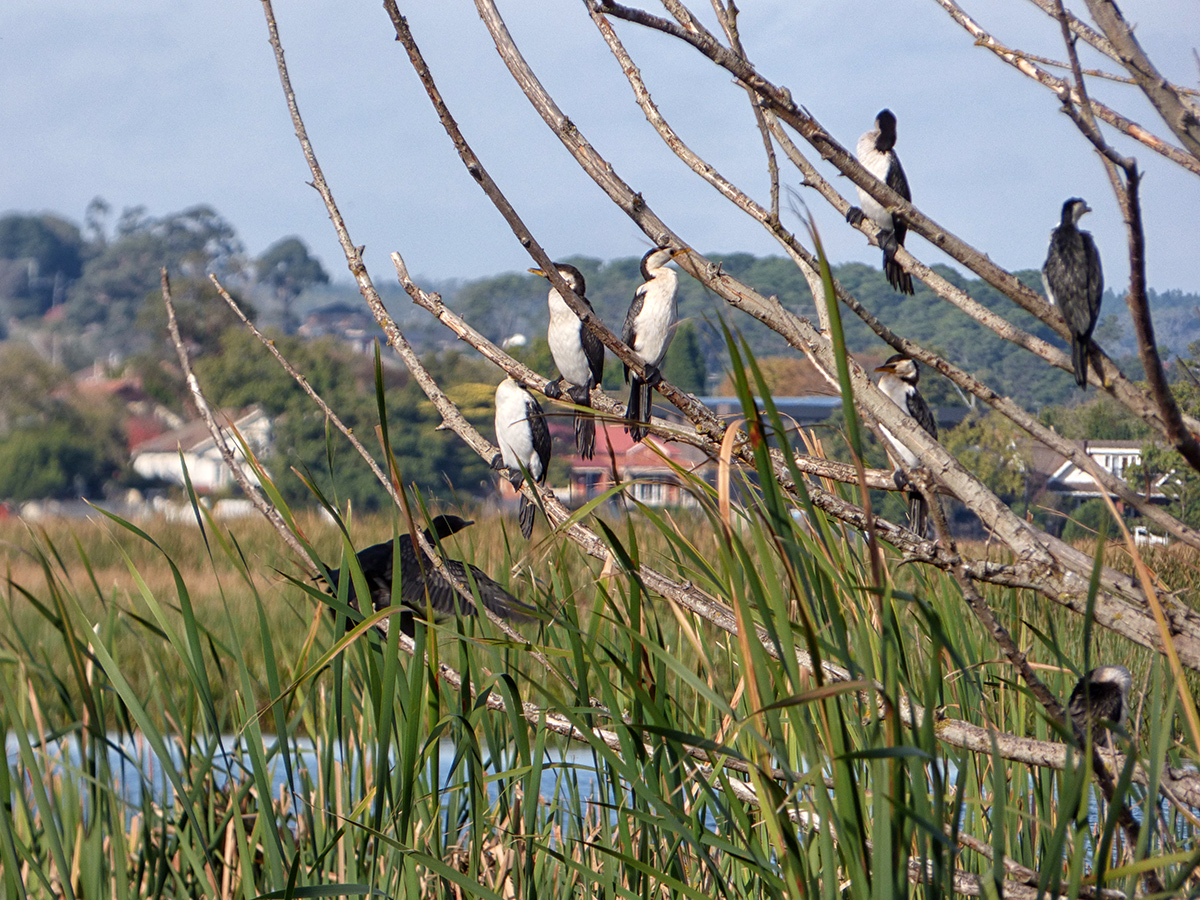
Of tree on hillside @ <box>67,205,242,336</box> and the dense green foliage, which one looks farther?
tree on hillside @ <box>67,205,242,336</box>

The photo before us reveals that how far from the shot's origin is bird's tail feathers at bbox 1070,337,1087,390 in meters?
1.71

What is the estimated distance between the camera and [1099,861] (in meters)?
0.90

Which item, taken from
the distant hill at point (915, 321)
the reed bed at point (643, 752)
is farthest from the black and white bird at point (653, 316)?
the distant hill at point (915, 321)

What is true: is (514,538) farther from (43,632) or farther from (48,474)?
(48,474)

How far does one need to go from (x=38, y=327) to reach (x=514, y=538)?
410ft

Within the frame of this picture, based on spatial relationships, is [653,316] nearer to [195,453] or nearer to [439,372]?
[439,372]

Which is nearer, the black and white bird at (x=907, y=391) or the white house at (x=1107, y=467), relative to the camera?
the white house at (x=1107, y=467)

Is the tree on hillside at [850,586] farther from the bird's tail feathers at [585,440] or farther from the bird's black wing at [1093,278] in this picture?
the bird's tail feathers at [585,440]

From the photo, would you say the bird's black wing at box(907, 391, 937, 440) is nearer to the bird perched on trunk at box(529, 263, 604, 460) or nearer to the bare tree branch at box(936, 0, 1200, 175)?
the bird perched on trunk at box(529, 263, 604, 460)

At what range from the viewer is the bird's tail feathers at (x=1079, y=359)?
1714 millimetres

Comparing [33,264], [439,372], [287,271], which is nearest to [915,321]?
[439,372]

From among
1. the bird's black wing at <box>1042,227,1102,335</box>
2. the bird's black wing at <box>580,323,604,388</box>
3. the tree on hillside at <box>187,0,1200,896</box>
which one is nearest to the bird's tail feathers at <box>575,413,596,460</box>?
the bird's black wing at <box>580,323,604,388</box>

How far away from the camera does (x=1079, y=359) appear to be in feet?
6.59

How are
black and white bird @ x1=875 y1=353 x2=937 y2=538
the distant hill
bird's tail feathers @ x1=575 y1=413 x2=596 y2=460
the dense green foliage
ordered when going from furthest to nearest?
the distant hill < the dense green foliage < black and white bird @ x1=875 y1=353 x2=937 y2=538 < bird's tail feathers @ x1=575 y1=413 x2=596 y2=460
